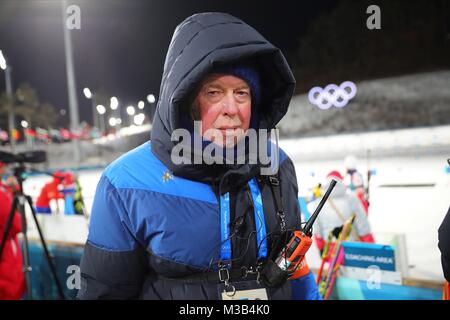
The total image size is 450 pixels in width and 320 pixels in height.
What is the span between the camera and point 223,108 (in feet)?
3.15

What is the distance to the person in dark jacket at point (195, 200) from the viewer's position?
92cm

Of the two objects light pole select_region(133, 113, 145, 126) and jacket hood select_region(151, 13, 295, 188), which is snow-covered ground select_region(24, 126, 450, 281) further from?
light pole select_region(133, 113, 145, 126)

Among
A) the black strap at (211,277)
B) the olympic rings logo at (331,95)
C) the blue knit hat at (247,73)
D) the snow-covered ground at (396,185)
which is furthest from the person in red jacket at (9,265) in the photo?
the olympic rings logo at (331,95)

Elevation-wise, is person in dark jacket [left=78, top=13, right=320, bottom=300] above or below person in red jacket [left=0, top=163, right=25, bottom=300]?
above

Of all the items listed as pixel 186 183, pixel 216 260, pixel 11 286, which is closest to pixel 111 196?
pixel 186 183

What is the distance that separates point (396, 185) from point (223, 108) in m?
5.46

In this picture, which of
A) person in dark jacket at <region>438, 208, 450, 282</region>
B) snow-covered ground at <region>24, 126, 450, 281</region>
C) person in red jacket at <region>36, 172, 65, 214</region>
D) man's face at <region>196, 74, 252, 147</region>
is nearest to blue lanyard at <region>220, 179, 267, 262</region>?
man's face at <region>196, 74, 252, 147</region>

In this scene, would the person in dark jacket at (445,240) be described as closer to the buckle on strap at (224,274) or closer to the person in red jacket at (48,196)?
the buckle on strap at (224,274)

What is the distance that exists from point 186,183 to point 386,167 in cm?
762

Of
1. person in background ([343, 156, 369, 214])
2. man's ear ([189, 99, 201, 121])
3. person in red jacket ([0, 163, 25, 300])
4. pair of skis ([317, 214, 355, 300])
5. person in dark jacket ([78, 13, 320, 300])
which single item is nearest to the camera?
person in dark jacket ([78, 13, 320, 300])

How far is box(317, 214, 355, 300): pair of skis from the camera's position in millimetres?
2412

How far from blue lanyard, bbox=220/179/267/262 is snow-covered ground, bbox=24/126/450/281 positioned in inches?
40.9

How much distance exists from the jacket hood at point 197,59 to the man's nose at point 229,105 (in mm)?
91
